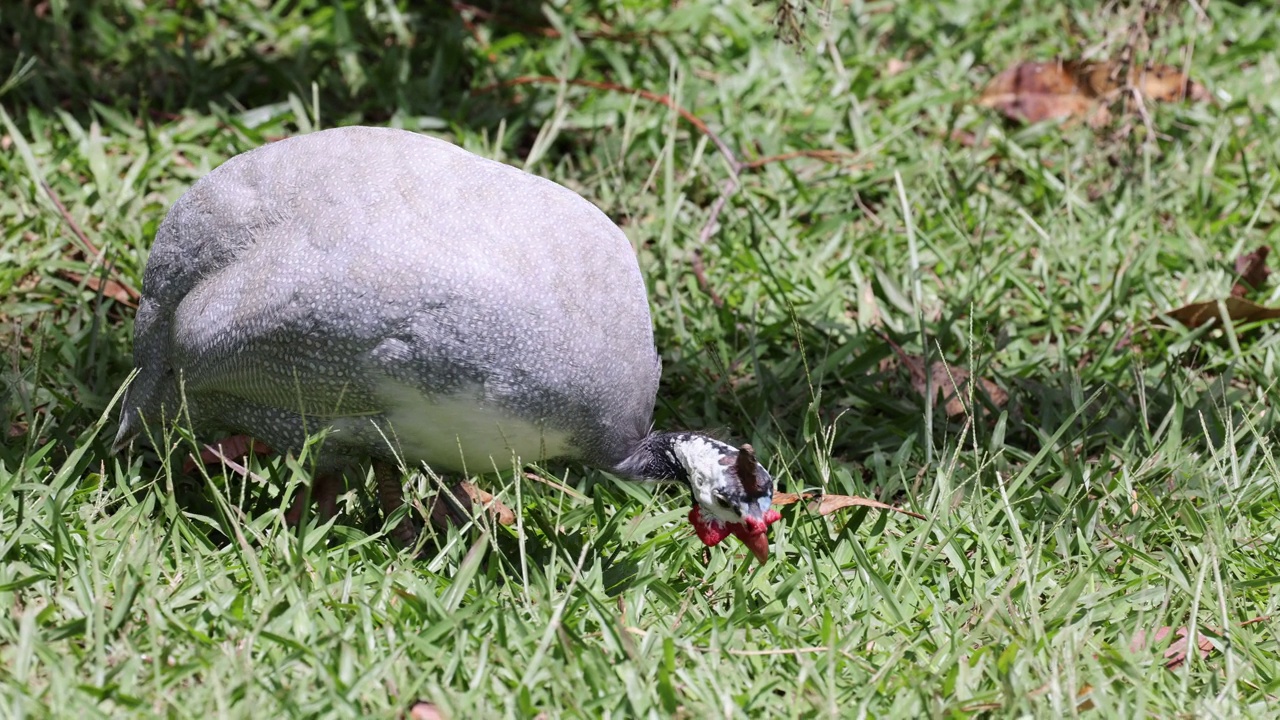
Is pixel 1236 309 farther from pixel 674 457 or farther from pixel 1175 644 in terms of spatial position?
pixel 674 457

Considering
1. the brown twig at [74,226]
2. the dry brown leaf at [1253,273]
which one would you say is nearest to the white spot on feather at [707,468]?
the brown twig at [74,226]

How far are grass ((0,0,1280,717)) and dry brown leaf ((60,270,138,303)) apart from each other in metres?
0.02

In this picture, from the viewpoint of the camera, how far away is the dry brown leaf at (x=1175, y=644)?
8.51 ft

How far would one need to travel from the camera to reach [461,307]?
98.1 inches

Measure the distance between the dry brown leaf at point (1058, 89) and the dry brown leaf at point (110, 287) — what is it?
293cm

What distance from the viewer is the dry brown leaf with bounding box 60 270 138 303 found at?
3.71 metres

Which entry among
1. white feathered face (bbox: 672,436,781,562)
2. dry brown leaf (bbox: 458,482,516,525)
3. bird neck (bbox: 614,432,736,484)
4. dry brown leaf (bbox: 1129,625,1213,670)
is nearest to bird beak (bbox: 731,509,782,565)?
white feathered face (bbox: 672,436,781,562)

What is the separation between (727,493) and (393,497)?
0.76 m

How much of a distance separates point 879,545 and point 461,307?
1.07 meters

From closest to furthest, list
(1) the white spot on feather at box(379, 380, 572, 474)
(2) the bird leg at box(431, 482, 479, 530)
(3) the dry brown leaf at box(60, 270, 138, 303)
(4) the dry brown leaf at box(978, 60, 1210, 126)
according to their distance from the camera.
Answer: (1) the white spot on feather at box(379, 380, 572, 474), (2) the bird leg at box(431, 482, 479, 530), (3) the dry brown leaf at box(60, 270, 138, 303), (4) the dry brown leaf at box(978, 60, 1210, 126)

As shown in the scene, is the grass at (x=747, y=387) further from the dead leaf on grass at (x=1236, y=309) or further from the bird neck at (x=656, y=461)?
the bird neck at (x=656, y=461)

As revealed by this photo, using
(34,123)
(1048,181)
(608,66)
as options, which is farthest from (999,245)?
(34,123)

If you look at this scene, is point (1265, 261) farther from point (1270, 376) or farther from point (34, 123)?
point (34, 123)

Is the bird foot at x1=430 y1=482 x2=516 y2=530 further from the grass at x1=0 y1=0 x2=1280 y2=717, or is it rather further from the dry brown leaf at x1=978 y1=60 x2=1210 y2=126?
the dry brown leaf at x1=978 y1=60 x2=1210 y2=126
